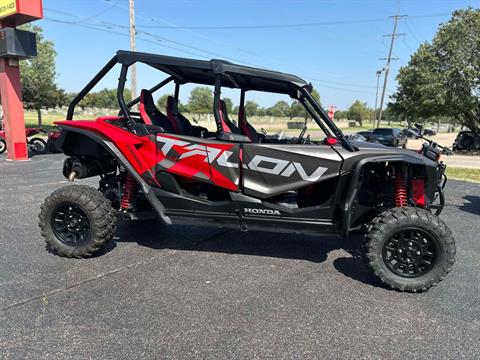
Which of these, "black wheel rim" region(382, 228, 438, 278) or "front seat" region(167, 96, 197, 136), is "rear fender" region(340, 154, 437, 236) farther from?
"front seat" region(167, 96, 197, 136)

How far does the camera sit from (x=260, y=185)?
3.79 meters

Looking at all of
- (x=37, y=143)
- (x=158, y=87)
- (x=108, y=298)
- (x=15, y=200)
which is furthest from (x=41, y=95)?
(x=108, y=298)

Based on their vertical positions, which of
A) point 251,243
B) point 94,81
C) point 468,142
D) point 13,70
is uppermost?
point 13,70

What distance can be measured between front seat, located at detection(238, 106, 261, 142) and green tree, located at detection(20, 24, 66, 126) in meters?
26.9

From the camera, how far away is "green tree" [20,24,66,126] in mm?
27062

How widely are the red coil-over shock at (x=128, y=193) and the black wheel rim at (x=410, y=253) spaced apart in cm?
268

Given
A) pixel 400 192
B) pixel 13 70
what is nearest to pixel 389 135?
pixel 13 70

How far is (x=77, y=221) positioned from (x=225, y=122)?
191 centimetres

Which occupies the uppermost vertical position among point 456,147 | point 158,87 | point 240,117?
point 158,87

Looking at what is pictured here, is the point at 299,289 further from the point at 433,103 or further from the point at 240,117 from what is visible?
the point at 433,103

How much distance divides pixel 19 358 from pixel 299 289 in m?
2.23

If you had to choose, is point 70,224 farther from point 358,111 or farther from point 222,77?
point 358,111

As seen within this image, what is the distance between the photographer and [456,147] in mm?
23562

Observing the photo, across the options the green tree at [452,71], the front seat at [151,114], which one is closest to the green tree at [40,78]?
the green tree at [452,71]
